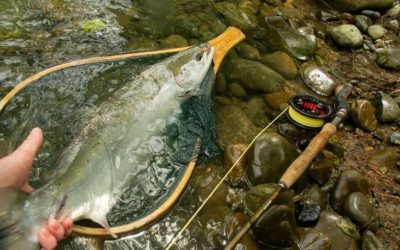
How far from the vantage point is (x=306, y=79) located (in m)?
5.90

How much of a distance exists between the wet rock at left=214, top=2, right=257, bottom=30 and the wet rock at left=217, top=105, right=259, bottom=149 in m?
2.16

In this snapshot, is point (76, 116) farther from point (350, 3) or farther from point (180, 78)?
point (350, 3)

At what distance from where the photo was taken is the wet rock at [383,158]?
491cm

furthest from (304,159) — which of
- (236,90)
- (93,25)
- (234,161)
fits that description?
(93,25)

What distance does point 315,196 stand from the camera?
4.30 meters

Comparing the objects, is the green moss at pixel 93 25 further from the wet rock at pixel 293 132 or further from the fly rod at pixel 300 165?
the fly rod at pixel 300 165

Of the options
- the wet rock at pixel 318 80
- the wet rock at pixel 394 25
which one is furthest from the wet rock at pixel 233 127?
the wet rock at pixel 394 25

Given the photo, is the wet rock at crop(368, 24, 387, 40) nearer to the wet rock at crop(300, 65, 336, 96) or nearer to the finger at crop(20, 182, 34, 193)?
the wet rock at crop(300, 65, 336, 96)

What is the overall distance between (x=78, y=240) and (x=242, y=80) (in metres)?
3.10

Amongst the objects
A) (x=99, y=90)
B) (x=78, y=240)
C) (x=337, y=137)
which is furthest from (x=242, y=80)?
(x=78, y=240)

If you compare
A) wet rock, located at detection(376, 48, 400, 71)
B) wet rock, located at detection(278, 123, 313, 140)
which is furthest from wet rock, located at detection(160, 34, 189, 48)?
wet rock, located at detection(376, 48, 400, 71)

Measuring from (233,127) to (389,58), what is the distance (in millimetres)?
3220

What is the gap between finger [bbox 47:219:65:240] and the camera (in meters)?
2.82

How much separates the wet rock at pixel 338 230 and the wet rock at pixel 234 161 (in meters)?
0.91
